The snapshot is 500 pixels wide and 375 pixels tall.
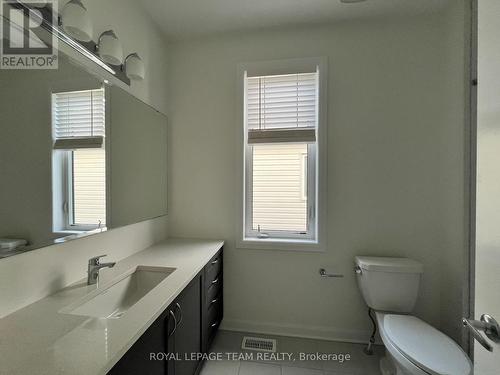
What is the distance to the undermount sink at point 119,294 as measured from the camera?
1.06 meters

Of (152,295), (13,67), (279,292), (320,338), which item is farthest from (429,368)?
(13,67)

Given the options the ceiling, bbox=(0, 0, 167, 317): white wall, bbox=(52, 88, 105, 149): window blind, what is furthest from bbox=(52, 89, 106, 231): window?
the ceiling

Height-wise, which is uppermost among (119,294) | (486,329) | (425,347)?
(486,329)

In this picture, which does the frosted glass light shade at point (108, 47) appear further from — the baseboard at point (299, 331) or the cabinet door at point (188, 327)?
the baseboard at point (299, 331)

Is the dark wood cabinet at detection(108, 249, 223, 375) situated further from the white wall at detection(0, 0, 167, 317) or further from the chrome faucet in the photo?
the white wall at detection(0, 0, 167, 317)

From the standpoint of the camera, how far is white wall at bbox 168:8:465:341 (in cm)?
179

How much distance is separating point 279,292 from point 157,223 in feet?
3.99

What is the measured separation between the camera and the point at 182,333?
3.99 feet

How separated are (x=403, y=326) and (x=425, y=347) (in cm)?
18

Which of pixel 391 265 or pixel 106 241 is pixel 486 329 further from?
pixel 106 241

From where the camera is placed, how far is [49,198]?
1.05m

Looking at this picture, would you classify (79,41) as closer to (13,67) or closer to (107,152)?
(13,67)
